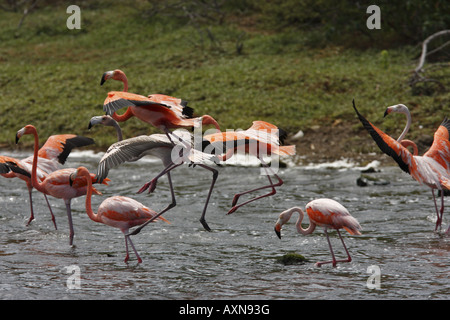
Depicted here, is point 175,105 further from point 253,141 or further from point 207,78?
point 207,78

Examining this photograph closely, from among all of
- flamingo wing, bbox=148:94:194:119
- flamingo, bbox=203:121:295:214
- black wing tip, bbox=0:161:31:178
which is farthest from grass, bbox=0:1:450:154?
flamingo wing, bbox=148:94:194:119

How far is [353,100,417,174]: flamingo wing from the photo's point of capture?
19.1ft

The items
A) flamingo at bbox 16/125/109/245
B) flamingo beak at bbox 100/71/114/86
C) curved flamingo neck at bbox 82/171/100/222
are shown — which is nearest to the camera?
curved flamingo neck at bbox 82/171/100/222

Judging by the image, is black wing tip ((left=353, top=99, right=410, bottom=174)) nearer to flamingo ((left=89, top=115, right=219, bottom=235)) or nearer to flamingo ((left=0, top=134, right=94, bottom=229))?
flamingo ((left=89, top=115, right=219, bottom=235))

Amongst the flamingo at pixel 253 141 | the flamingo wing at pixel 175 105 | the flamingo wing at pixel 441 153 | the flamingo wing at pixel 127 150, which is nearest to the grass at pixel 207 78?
the flamingo wing at pixel 441 153

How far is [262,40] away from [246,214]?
951cm

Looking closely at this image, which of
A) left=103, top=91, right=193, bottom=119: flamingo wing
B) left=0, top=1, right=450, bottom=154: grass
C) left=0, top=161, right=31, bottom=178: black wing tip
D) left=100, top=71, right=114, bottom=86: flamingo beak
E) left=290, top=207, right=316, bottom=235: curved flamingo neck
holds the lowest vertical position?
left=290, top=207, right=316, bottom=235: curved flamingo neck

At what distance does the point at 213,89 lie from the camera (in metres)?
13.4

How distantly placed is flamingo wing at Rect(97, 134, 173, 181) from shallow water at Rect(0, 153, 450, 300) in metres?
0.89

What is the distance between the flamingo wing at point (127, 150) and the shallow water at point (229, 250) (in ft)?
2.92

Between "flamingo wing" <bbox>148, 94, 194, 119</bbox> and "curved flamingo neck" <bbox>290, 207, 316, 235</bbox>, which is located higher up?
"flamingo wing" <bbox>148, 94, 194, 119</bbox>

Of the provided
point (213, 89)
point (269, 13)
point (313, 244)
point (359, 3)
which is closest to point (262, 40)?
point (269, 13)

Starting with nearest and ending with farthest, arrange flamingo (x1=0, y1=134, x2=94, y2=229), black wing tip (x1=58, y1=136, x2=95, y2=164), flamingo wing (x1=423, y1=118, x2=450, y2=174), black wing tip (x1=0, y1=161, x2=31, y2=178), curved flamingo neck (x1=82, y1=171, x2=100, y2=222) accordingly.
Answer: curved flamingo neck (x1=82, y1=171, x2=100, y2=222) → black wing tip (x1=0, y1=161, x2=31, y2=178) → flamingo wing (x1=423, y1=118, x2=450, y2=174) → flamingo (x1=0, y1=134, x2=94, y2=229) → black wing tip (x1=58, y1=136, x2=95, y2=164)

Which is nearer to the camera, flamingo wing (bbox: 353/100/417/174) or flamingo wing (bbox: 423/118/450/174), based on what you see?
flamingo wing (bbox: 353/100/417/174)
